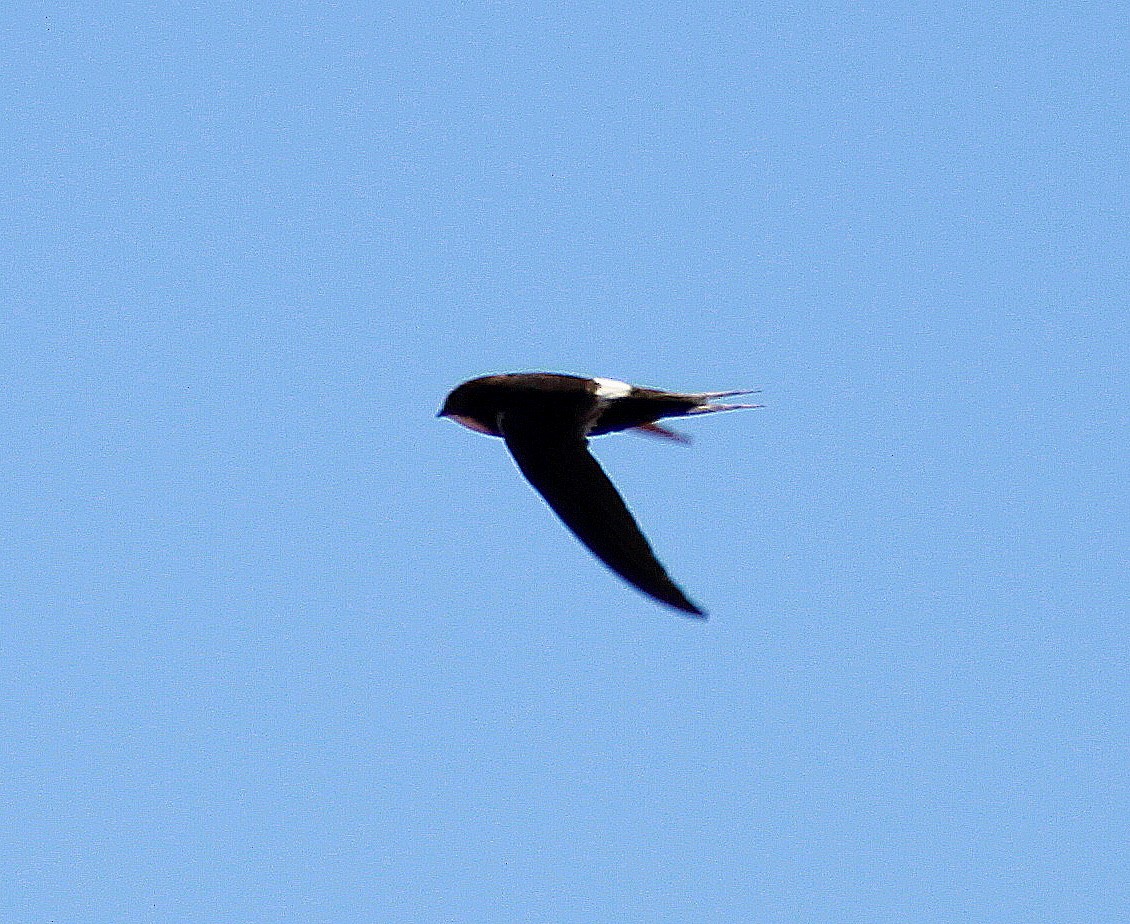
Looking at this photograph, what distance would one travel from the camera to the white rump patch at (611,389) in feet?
26.9

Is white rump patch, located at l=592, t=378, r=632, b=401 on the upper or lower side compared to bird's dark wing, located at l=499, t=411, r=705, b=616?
upper

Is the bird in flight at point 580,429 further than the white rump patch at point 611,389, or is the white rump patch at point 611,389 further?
the white rump patch at point 611,389

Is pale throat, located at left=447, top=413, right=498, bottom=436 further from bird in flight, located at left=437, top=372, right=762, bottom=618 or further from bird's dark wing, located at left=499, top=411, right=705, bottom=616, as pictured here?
bird's dark wing, located at left=499, top=411, right=705, bottom=616

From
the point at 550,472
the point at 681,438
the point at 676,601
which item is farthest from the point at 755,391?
the point at 676,601

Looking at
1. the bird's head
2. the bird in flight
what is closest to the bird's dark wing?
the bird in flight

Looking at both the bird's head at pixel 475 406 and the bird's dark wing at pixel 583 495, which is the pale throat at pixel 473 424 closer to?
the bird's head at pixel 475 406

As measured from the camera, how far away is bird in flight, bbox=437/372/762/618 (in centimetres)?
693

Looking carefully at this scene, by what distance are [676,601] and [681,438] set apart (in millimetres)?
2087

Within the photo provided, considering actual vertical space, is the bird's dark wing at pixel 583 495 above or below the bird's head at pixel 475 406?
below

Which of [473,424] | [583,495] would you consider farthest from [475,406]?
[583,495]

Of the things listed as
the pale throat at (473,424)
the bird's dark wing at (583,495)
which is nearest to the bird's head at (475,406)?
the pale throat at (473,424)

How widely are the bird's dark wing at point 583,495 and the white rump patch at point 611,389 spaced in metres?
0.26

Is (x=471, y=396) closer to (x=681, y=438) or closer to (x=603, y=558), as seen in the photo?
(x=681, y=438)

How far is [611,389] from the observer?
8.26m
